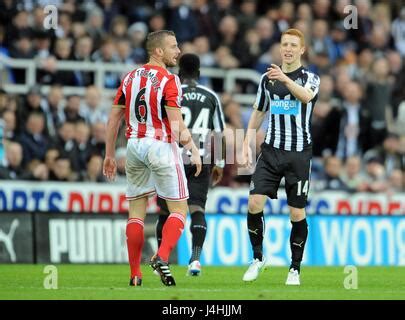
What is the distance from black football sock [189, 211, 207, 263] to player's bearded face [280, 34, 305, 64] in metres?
2.55

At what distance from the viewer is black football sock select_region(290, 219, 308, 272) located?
40.8 feet

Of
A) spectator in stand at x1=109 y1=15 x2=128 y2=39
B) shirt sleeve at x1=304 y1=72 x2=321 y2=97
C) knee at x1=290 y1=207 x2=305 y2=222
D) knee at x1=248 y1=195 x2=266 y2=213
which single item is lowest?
knee at x1=290 y1=207 x2=305 y2=222

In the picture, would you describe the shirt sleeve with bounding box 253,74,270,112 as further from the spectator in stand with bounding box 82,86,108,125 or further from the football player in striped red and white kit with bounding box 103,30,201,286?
the spectator in stand with bounding box 82,86,108,125

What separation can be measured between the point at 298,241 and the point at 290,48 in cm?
198

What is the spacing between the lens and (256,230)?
12.7 m

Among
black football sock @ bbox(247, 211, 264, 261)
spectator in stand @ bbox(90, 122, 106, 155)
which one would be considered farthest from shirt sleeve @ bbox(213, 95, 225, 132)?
spectator in stand @ bbox(90, 122, 106, 155)

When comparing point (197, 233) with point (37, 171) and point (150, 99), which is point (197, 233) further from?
point (37, 171)

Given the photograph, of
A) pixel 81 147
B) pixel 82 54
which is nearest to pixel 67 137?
pixel 81 147

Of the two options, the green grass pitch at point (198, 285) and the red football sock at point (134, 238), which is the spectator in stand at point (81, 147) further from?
the red football sock at point (134, 238)

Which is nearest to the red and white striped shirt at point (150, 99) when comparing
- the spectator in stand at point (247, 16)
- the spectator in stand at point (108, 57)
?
the spectator in stand at point (108, 57)

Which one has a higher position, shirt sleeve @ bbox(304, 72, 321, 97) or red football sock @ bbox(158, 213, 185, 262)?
shirt sleeve @ bbox(304, 72, 321, 97)

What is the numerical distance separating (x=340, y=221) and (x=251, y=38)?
16.1 ft

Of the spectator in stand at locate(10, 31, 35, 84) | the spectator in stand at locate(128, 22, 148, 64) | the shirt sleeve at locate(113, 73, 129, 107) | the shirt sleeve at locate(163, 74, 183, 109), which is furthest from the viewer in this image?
the spectator in stand at locate(128, 22, 148, 64)

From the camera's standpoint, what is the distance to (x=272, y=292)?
37.0ft
